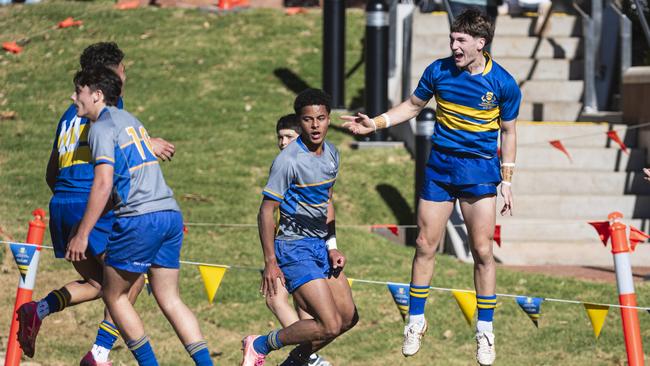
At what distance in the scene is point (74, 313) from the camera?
38.2 ft

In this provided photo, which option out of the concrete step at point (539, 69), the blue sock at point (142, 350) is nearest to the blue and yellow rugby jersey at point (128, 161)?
the blue sock at point (142, 350)

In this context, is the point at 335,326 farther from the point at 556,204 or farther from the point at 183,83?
the point at 183,83

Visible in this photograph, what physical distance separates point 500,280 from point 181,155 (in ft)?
17.1

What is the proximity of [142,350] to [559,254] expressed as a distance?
22.4 feet

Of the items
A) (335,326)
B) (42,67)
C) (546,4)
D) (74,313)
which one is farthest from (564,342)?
(42,67)

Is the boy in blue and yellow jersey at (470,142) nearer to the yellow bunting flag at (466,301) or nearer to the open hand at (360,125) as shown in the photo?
the open hand at (360,125)

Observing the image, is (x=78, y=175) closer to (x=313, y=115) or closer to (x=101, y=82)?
(x=101, y=82)

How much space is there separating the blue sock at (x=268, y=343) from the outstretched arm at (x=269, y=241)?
1.72 feet

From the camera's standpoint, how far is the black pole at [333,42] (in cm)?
1719

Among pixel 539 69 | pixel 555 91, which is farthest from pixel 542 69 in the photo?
pixel 555 91

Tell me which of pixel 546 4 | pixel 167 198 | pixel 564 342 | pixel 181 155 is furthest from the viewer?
pixel 546 4

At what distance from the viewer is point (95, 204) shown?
25.6ft

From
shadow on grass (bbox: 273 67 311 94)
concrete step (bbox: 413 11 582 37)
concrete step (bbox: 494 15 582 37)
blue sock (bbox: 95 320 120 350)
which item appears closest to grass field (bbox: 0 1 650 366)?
shadow on grass (bbox: 273 67 311 94)

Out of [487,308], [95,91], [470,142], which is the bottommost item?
[487,308]
